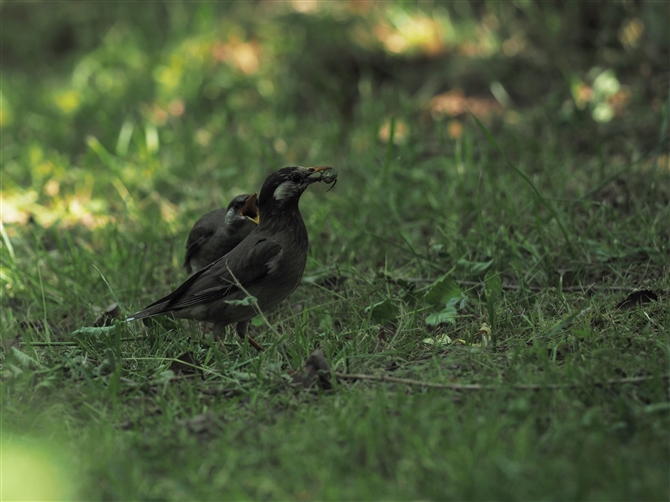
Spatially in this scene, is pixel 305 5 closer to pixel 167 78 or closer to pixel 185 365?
pixel 167 78

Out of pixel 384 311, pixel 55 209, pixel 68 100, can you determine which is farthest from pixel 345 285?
pixel 68 100

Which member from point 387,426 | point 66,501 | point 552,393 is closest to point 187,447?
point 66,501

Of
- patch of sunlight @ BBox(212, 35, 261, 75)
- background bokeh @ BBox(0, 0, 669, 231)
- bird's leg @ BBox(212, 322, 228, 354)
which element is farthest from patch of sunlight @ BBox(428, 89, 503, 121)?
bird's leg @ BBox(212, 322, 228, 354)

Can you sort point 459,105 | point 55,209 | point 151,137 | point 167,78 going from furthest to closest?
1. point 167,78
2. point 459,105
3. point 151,137
4. point 55,209

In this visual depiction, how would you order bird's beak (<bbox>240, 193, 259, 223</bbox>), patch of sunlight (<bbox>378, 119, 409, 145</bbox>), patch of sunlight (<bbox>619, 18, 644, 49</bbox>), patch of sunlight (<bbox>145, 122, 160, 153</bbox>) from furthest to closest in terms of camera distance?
patch of sunlight (<bbox>145, 122, 160, 153</bbox>) < patch of sunlight (<bbox>378, 119, 409, 145</bbox>) < patch of sunlight (<bbox>619, 18, 644, 49</bbox>) < bird's beak (<bbox>240, 193, 259, 223</bbox>)

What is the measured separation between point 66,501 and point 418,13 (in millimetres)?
6721

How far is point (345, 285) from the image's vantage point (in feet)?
15.2

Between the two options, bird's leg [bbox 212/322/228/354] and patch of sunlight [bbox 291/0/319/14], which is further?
patch of sunlight [bbox 291/0/319/14]

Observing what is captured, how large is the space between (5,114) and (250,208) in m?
4.70

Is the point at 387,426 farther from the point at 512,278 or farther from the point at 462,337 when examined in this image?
the point at 512,278

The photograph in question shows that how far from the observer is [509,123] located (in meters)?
6.65

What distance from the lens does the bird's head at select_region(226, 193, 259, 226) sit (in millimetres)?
4727

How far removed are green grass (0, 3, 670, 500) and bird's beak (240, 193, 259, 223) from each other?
50 cm

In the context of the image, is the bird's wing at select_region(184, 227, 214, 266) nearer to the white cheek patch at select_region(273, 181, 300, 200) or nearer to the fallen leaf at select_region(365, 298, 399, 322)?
the white cheek patch at select_region(273, 181, 300, 200)
